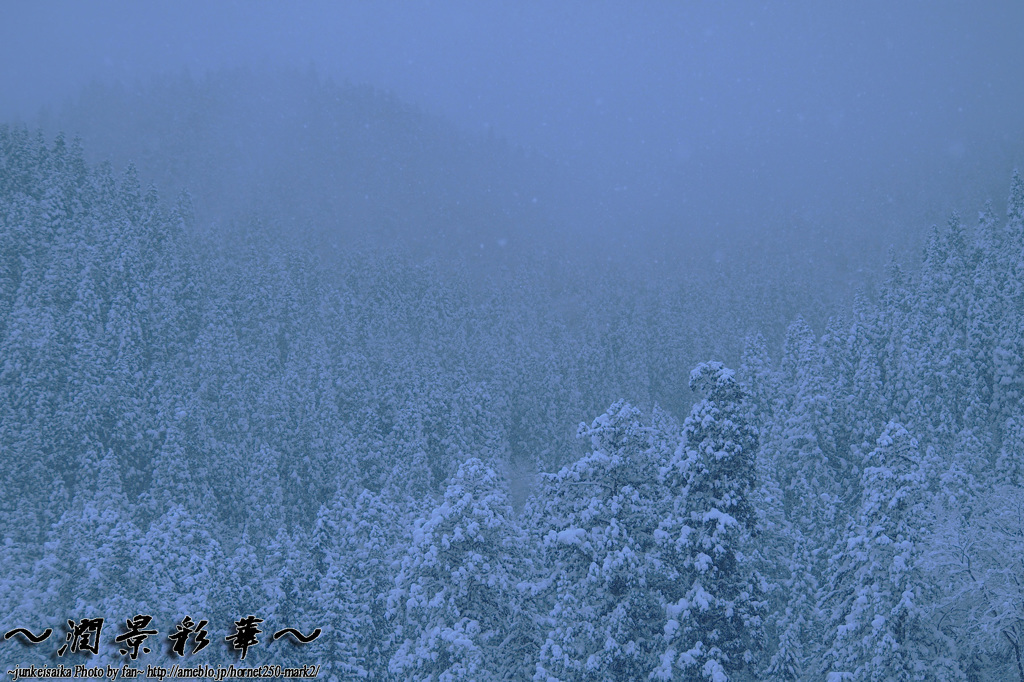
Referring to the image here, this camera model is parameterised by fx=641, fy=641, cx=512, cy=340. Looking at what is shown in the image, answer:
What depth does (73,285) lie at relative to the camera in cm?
4394

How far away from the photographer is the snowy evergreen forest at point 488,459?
14578 millimetres

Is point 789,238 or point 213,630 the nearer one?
point 213,630

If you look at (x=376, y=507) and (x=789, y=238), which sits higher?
(x=789, y=238)

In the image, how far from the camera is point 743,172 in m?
186

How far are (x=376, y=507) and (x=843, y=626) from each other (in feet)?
57.8

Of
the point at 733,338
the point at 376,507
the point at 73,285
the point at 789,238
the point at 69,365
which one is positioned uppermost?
the point at 789,238

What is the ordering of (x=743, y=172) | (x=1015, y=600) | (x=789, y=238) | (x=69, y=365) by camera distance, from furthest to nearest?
(x=743, y=172)
(x=789, y=238)
(x=69, y=365)
(x=1015, y=600)

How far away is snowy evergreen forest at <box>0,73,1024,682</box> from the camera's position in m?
14.6

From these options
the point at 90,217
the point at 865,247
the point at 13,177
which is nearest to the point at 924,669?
the point at 90,217

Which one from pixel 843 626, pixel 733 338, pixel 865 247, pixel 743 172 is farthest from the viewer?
pixel 743 172

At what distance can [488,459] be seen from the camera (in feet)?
152

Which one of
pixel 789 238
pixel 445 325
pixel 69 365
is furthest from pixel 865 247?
pixel 69 365

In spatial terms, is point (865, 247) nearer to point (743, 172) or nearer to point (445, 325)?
point (445, 325)

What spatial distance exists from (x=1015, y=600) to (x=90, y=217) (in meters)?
58.4
